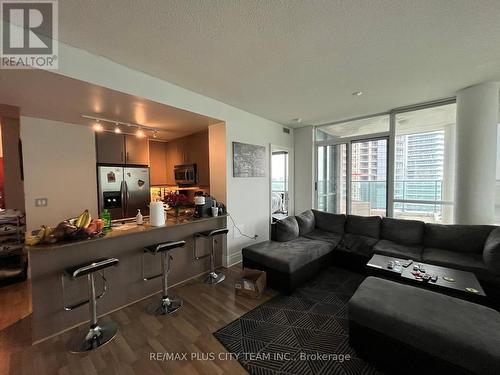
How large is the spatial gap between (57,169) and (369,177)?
572 cm

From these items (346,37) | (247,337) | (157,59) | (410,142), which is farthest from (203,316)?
(410,142)

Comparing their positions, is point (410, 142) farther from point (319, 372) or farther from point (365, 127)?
point (319, 372)

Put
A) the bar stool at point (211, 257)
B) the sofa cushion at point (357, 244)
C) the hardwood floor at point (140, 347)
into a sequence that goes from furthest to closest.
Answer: the sofa cushion at point (357, 244) → the bar stool at point (211, 257) → the hardwood floor at point (140, 347)

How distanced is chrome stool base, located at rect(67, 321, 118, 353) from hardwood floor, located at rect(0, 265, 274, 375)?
0.16 ft

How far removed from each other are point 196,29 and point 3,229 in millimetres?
3845

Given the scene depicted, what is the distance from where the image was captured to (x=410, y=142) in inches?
151

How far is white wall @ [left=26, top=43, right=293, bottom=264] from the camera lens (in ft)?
6.67

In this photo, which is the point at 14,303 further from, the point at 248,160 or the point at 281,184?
the point at 281,184

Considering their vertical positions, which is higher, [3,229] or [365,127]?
[365,127]

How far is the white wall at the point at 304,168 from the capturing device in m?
4.99

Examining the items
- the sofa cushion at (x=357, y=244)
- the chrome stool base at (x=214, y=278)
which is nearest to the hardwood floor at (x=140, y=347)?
the chrome stool base at (x=214, y=278)

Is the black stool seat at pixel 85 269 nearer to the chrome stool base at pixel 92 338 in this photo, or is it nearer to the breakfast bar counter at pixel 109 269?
the breakfast bar counter at pixel 109 269

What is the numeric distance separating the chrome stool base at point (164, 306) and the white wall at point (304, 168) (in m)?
3.52

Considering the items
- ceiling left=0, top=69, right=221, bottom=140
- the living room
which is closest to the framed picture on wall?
the living room
